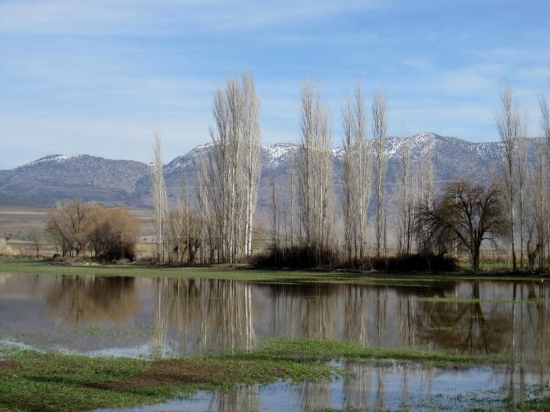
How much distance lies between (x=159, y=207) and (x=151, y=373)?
55.6 metres

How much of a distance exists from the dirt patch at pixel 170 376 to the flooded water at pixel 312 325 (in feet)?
3.79

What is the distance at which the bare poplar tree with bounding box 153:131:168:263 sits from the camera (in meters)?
67.1

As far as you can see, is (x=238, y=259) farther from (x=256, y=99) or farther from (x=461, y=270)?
(x=461, y=270)

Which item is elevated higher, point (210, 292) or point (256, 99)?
point (256, 99)

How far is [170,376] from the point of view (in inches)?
530

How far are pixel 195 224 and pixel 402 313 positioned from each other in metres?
44.8

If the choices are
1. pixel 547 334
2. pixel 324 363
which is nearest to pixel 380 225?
pixel 547 334

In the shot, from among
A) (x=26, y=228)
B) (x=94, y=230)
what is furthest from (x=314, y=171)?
(x=26, y=228)

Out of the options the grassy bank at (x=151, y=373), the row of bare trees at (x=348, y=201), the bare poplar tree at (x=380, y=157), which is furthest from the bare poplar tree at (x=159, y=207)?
the grassy bank at (x=151, y=373)

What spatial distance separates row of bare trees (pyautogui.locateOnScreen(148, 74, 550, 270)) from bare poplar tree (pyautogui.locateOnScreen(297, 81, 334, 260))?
0.27 ft

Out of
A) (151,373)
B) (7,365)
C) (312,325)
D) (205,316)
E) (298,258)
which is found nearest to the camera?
(151,373)

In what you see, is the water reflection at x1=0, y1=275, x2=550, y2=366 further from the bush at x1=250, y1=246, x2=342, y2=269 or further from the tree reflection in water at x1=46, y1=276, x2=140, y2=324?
the bush at x1=250, y1=246, x2=342, y2=269

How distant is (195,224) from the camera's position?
68.0m

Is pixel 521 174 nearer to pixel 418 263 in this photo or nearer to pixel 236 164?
pixel 418 263
